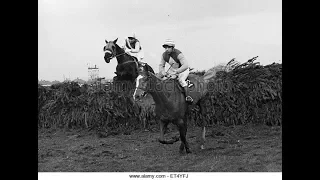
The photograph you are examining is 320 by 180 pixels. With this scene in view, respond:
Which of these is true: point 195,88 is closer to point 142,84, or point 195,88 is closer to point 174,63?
point 174,63

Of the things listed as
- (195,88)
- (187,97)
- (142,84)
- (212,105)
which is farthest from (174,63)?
(212,105)

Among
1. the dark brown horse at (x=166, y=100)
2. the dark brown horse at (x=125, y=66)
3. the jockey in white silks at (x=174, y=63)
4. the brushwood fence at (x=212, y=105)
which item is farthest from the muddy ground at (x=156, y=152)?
the dark brown horse at (x=125, y=66)

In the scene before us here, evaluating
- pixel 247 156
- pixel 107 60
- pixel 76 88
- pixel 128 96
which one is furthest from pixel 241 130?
pixel 76 88

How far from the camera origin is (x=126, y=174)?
7.60 metres

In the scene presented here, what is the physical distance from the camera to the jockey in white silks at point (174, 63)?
827 centimetres

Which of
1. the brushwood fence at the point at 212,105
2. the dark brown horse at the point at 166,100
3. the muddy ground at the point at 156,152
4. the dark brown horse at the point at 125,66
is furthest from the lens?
the brushwood fence at the point at 212,105

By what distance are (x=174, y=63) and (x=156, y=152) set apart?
2311 millimetres

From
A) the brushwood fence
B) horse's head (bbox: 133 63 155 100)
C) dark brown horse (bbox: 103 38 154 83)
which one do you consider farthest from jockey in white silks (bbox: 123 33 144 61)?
horse's head (bbox: 133 63 155 100)

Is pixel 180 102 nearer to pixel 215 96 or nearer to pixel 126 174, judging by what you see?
pixel 126 174

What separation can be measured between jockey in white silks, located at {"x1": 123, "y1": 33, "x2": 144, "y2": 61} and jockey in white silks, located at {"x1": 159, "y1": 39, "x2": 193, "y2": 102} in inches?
87.2

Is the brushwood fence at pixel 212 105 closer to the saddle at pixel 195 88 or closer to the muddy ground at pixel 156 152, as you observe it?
the muddy ground at pixel 156 152

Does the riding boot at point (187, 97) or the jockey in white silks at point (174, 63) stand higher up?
the jockey in white silks at point (174, 63)

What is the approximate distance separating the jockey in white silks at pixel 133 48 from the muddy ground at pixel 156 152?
2.43 m

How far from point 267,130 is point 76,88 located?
619cm
